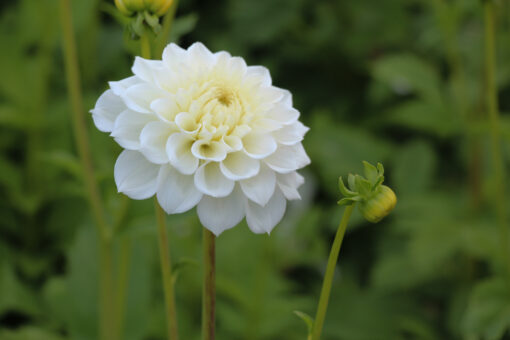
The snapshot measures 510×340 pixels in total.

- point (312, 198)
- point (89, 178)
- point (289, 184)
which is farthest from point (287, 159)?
point (312, 198)

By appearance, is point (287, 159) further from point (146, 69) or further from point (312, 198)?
point (312, 198)

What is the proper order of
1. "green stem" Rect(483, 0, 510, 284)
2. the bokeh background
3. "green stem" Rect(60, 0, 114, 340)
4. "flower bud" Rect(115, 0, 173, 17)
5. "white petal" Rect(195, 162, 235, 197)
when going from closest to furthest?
1. "white petal" Rect(195, 162, 235, 197)
2. "flower bud" Rect(115, 0, 173, 17)
3. "green stem" Rect(60, 0, 114, 340)
4. "green stem" Rect(483, 0, 510, 284)
5. the bokeh background

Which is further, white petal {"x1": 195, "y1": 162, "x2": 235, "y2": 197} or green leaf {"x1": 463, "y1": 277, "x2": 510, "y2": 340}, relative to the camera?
green leaf {"x1": 463, "y1": 277, "x2": 510, "y2": 340}

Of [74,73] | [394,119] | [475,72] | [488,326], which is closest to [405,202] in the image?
[394,119]

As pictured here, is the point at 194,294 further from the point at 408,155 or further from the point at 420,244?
the point at 408,155

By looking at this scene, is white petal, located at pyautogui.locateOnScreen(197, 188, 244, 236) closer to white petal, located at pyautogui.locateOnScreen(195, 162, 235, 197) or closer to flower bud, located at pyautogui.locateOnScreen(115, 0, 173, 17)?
white petal, located at pyautogui.locateOnScreen(195, 162, 235, 197)

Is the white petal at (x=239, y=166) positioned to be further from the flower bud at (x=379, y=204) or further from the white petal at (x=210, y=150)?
the flower bud at (x=379, y=204)

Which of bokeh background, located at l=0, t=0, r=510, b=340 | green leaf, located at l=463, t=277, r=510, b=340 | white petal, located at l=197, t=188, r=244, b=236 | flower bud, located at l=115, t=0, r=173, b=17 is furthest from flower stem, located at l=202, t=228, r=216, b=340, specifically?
green leaf, located at l=463, t=277, r=510, b=340
